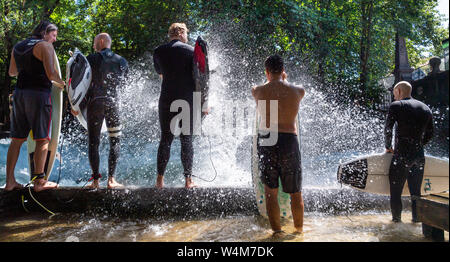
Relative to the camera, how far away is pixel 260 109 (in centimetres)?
300

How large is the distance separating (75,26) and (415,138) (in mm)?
19454

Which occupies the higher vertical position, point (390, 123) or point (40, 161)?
point (390, 123)

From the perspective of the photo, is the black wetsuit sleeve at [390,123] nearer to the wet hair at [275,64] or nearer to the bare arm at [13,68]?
the wet hair at [275,64]

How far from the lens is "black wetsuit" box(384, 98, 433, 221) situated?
11.0 ft

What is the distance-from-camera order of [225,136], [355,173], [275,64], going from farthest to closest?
[225,136]
[355,173]
[275,64]

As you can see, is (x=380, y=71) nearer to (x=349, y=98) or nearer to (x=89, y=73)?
(x=349, y=98)

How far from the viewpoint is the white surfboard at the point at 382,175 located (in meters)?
3.83

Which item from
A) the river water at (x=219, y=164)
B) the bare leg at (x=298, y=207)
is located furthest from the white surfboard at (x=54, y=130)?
the bare leg at (x=298, y=207)

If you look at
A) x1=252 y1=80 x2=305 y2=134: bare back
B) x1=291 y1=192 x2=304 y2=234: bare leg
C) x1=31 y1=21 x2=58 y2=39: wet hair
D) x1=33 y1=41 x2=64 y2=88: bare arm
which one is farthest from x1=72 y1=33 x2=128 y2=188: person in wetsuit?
x1=291 y1=192 x2=304 y2=234: bare leg

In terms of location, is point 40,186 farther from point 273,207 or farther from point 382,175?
point 382,175

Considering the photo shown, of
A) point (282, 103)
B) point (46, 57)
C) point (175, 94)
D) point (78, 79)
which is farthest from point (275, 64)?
point (46, 57)

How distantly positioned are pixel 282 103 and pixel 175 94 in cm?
136

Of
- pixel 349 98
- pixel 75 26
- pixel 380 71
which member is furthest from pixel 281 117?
pixel 75 26

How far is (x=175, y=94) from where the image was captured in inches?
144
